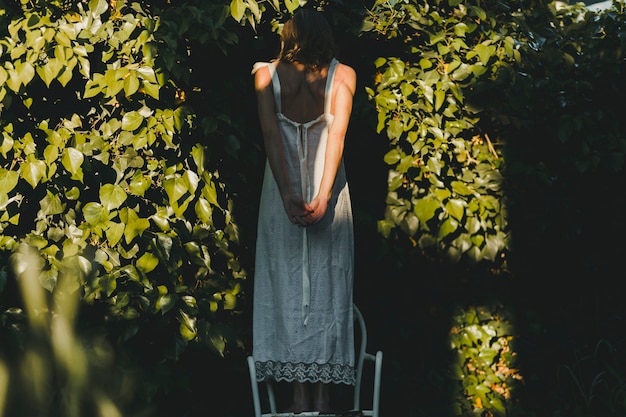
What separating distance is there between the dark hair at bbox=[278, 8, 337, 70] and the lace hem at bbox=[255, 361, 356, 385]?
106 centimetres

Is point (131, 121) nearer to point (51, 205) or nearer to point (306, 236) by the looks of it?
point (51, 205)

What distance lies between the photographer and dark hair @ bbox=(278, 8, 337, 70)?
10.3 feet

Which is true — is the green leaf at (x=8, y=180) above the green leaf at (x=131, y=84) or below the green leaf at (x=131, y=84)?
below

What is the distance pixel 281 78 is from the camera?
3162mm

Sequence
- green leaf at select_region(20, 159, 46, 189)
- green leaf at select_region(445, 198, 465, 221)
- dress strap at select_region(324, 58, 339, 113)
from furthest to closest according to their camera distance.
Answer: green leaf at select_region(445, 198, 465, 221), dress strap at select_region(324, 58, 339, 113), green leaf at select_region(20, 159, 46, 189)

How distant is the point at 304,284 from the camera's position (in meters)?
3.18

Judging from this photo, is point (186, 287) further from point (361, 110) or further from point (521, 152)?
point (521, 152)

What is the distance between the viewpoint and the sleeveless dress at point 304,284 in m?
3.18

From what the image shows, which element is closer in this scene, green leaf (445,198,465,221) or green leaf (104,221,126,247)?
green leaf (104,221,126,247)

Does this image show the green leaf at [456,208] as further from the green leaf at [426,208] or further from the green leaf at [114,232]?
the green leaf at [114,232]

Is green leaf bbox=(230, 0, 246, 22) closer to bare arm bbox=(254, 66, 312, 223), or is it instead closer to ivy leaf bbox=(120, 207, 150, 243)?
bare arm bbox=(254, 66, 312, 223)

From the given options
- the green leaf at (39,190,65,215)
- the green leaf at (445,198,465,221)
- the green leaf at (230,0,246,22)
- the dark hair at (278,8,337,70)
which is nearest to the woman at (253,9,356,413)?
the dark hair at (278,8,337,70)

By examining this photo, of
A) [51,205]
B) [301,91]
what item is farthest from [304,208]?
[51,205]

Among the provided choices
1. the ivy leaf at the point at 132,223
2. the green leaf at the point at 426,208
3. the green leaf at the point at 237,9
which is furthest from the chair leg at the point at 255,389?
the green leaf at the point at 237,9
